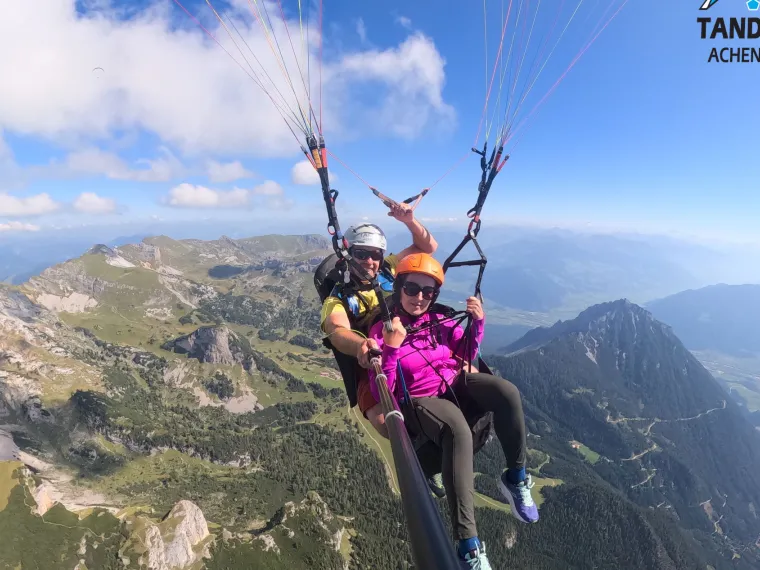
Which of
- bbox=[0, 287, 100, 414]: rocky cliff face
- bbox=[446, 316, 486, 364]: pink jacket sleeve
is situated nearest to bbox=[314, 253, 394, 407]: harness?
bbox=[446, 316, 486, 364]: pink jacket sleeve

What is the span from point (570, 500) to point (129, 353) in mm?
205280

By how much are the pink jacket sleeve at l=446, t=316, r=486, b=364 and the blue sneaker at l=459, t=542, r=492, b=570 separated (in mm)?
3390

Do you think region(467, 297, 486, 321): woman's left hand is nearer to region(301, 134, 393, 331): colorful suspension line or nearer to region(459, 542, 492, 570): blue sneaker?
region(301, 134, 393, 331): colorful suspension line

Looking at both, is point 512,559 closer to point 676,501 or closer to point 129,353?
point 676,501

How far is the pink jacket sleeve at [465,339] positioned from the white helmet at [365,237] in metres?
2.63

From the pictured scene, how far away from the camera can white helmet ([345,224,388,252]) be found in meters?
9.53

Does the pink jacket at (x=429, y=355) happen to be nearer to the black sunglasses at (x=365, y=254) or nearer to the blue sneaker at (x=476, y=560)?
the black sunglasses at (x=365, y=254)

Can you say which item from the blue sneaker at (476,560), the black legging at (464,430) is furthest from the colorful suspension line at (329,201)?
the blue sneaker at (476,560)

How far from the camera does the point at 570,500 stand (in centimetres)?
12962

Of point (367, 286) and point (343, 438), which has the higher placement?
point (367, 286)

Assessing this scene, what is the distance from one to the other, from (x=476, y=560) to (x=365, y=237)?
6.83m

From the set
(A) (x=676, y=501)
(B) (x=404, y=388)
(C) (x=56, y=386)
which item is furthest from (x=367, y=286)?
(A) (x=676, y=501)

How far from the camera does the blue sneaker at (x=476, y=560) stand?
6121 millimetres

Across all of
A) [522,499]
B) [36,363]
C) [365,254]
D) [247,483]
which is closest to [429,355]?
[365,254]
